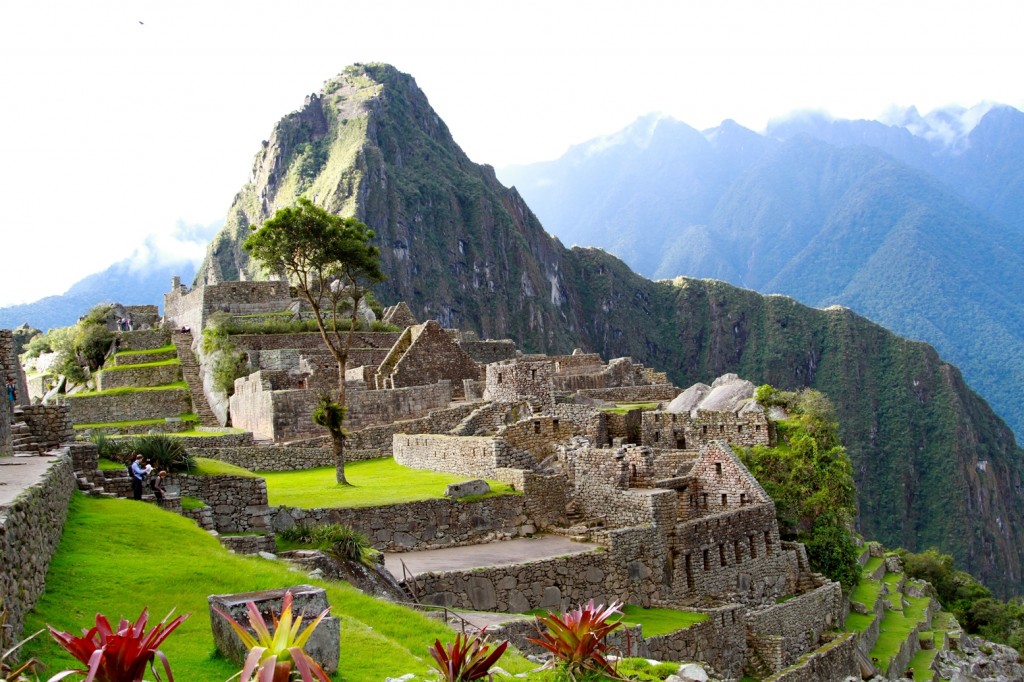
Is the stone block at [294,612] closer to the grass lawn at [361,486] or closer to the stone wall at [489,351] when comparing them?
the grass lawn at [361,486]

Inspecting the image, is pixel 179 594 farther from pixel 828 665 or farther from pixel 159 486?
pixel 828 665

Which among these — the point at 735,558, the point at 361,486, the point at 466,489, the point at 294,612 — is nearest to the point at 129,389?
the point at 361,486

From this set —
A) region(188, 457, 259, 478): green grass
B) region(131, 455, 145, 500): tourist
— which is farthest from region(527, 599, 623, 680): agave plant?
region(188, 457, 259, 478): green grass

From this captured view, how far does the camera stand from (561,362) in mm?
42250

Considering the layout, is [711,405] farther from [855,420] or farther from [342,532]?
[855,420]

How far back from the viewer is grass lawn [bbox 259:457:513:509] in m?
16.8

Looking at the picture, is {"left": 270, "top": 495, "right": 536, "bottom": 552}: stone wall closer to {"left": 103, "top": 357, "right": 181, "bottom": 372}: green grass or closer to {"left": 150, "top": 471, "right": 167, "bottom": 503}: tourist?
{"left": 150, "top": 471, "right": 167, "bottom": 503}: tourist

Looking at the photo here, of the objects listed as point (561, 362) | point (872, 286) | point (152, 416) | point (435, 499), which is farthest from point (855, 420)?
point (435, 499)

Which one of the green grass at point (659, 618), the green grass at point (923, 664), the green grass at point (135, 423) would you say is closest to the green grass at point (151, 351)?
the green grass at point (135, 423)

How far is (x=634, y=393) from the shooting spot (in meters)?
31.9

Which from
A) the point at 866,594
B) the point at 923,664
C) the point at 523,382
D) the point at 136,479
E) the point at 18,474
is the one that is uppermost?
the point at 523,382

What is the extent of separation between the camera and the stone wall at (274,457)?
72.5 feet

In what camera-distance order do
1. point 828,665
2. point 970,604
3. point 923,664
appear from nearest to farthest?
point 828,665, point 923,664, point 970,604

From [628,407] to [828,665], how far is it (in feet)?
33.3
